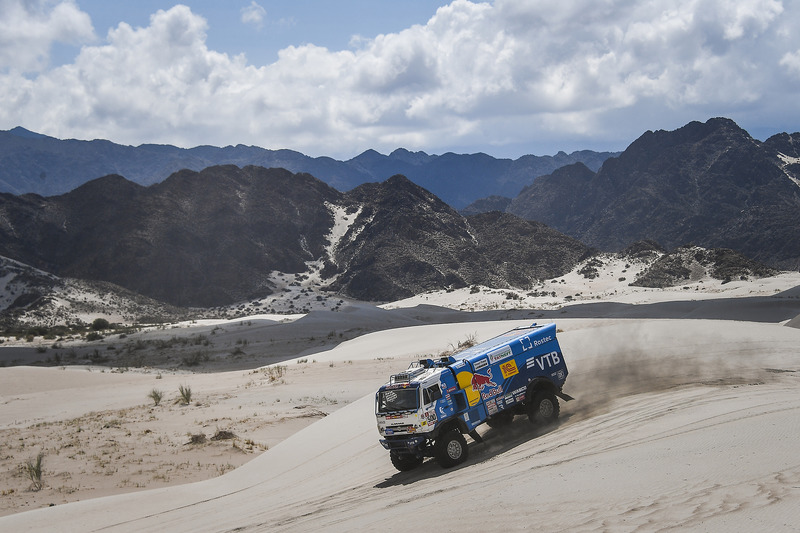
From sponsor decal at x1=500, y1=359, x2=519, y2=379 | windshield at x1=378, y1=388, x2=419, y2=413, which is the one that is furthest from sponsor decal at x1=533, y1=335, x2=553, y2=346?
windshield at x1=378, y1=388, x2=419, y2=413

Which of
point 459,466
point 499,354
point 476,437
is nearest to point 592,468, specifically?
point 459,466

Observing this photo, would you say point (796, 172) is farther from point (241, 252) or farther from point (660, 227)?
point (241, 252)

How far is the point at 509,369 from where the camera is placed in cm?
1429

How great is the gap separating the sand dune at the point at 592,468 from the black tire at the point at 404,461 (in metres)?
0.29

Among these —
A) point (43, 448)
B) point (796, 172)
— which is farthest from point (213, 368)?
point (796, 172)

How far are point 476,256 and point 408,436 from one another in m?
87.3

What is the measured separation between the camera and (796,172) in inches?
5994

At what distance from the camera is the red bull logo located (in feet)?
45.0

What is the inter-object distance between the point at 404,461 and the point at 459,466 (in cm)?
127

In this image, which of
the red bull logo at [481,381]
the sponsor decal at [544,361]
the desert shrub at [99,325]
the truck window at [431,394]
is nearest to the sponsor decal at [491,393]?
the red bull logo at [481,381]

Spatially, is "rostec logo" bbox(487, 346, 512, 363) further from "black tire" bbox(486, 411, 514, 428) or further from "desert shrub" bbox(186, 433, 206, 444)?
"desert shrub" bbox(186, 433, 206, 444)

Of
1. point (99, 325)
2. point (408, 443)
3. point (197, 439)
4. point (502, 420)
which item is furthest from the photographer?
point (99, 325)

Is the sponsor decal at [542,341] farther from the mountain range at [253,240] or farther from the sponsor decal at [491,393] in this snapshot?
the mountain range at [253,240]

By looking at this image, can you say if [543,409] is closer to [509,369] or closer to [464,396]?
[509,369]
